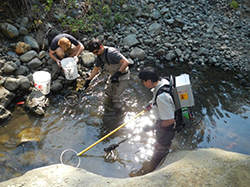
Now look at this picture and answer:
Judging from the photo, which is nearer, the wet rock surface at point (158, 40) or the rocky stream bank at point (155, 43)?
the rocky stream bank at point (155, 43)

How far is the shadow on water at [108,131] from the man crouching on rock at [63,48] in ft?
4.03

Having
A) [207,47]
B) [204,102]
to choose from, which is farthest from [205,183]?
[207,47]

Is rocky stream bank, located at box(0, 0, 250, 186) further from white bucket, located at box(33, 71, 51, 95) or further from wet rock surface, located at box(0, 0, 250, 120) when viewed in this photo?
white bucket, located at box(33, 71, 51, 95)

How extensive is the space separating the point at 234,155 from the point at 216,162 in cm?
58

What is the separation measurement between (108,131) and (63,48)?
2880mm

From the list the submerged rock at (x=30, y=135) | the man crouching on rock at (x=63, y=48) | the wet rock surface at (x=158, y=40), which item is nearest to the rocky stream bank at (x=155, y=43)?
the wet rock surface at (x=158, y=40)

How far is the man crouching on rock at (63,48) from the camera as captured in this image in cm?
615

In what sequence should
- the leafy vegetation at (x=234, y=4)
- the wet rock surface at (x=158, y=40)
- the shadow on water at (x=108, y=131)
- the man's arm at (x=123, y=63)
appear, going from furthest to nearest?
1. the leafy vegetation at (x=234, y=4)
2. the wet rock surface at (x=158, y=40)
3. the man's arm at (x=123, y=63)
4. the shadow on water at (x=108, y=131)

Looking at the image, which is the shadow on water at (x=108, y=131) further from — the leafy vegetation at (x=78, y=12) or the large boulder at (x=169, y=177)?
the leafy vegetation at (x=78, y=12)

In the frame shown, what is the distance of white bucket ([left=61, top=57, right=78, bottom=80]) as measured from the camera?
6004 millimetres

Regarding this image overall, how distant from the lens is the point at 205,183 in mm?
2936

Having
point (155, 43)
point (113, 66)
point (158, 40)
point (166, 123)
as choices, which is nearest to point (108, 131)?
point (113, 66)

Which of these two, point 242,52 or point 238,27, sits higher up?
point 238,27

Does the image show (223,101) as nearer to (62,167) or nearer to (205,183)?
(205,183)
